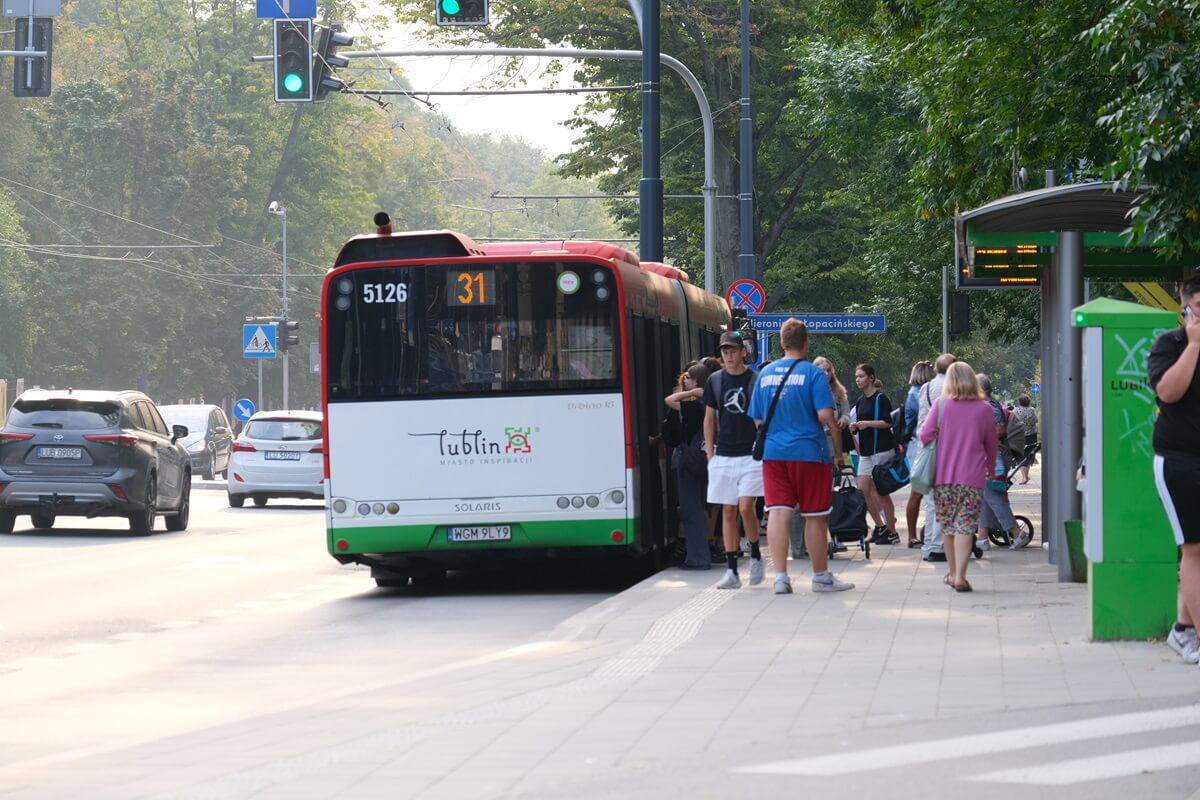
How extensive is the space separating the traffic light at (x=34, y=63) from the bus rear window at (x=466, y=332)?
9947 millimetres

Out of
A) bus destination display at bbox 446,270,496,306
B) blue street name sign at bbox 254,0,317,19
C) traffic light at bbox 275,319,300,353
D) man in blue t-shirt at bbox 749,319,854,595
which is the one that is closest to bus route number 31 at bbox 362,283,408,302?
bus destination display at bbox 446,270,496,306

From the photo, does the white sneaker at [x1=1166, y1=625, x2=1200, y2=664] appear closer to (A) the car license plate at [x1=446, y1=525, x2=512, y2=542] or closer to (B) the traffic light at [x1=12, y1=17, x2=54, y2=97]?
(A) the car license plate at [x1=446, y1=525, x2=512, y2=542]

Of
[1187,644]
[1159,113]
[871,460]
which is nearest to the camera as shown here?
[1187,644]

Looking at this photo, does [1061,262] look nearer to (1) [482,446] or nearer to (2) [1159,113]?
(2) [1159,113]

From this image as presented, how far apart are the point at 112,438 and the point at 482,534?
10030 mm

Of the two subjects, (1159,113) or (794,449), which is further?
(794,449)

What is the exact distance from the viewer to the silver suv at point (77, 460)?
81.6ft

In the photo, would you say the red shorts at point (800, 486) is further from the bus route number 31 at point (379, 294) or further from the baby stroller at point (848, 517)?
the baby stroller at point (848, 517)

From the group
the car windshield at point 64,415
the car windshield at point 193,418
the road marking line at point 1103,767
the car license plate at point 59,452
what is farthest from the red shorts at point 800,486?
the car windshield at point 193,418

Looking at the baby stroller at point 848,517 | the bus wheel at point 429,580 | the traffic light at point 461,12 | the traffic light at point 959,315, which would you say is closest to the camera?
the bus wheel at point 429,580

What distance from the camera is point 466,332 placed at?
54.2 ft

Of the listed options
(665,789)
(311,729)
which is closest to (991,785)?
(665,789)

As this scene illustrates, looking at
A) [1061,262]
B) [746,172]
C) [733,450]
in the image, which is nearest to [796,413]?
[733,450]

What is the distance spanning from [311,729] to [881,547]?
41.8ft
